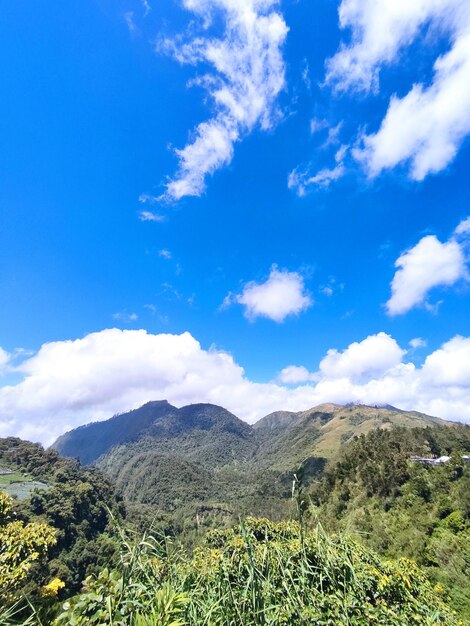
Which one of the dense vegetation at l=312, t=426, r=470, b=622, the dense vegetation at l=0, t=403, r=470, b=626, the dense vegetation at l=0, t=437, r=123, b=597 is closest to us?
the dense vegetation at l=0, t=403, r=470, b=626

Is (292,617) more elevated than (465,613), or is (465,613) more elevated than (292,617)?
(292,617)

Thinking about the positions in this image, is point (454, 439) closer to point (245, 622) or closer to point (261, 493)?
point (245, 622)

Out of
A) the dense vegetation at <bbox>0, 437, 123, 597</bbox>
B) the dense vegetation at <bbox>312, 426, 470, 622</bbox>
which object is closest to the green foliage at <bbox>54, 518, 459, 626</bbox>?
the dense vegetation at <bbox>312, 426, 470, 622</bbox>

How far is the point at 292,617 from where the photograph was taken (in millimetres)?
4727

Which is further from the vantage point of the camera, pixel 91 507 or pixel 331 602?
pixel 91 507

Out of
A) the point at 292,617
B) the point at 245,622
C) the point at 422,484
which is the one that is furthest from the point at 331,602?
the point at 422,484

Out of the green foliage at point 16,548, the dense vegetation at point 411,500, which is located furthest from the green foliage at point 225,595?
the dense vegetation at point 411,500

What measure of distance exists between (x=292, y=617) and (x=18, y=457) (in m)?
154

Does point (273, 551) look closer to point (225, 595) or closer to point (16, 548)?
point (225, 595)

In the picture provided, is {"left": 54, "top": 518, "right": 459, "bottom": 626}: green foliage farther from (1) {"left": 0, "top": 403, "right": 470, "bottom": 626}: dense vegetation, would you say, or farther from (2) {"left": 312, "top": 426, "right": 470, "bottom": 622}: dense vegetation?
(2) {"left": 312, "top": 426, "right": 470, "bottom": 622}: dense vegetation

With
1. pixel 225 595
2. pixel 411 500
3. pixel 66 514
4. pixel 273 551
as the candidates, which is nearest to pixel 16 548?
pixel 273 551

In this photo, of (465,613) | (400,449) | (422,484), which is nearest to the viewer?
(465,613)

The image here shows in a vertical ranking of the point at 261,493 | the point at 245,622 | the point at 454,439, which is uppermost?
the point at 454,439

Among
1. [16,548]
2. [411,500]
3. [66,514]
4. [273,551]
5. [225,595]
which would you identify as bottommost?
[66,514]
